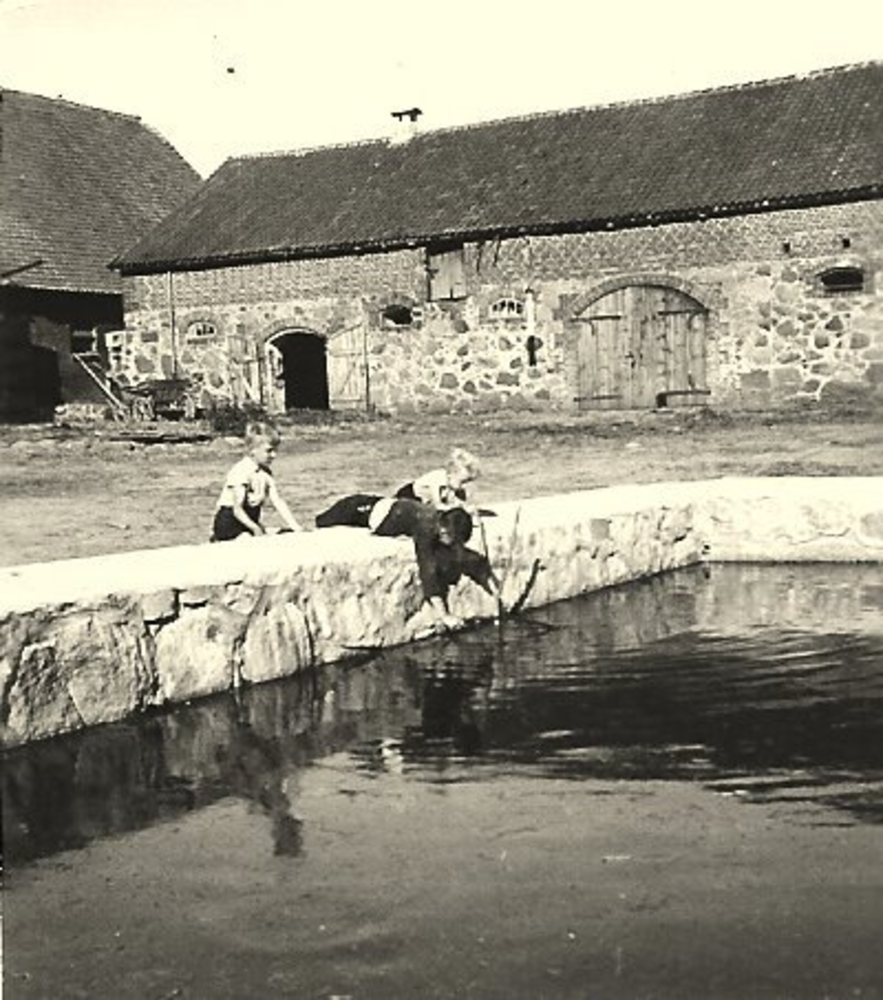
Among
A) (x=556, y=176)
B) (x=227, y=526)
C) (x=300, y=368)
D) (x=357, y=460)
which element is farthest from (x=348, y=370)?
(x=227, y=526)

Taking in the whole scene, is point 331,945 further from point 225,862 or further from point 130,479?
point 130,479

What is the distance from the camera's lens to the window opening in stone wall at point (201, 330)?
26859mm

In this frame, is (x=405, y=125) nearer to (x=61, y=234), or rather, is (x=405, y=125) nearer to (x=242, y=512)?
(x=61, y=234)

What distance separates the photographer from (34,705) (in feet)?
20.4

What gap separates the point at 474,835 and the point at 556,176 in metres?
20.9

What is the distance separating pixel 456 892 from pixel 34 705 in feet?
8.30

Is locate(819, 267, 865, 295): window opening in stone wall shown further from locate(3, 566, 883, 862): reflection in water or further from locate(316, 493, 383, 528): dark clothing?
locate(316, 493, 383, 528): dark clothing

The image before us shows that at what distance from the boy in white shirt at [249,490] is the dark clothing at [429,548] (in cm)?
47

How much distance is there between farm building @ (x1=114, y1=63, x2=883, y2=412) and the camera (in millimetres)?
22031

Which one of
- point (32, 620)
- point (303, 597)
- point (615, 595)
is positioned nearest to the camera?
point (32, 620)

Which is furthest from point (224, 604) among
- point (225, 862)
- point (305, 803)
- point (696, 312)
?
point (696, 312)

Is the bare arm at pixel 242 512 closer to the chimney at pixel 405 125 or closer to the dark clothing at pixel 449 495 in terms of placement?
the dark clothing at pixel 449 495

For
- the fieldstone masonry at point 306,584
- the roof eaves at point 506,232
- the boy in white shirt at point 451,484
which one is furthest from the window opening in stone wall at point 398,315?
the boy in white shirt at point 451,484

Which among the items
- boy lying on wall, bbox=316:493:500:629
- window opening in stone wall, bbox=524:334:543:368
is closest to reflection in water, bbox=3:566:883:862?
boy lying on wall, bbox=316:493:500:629
